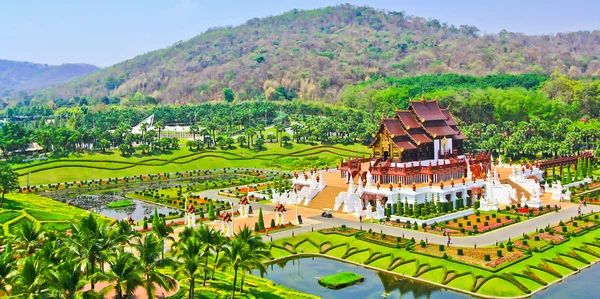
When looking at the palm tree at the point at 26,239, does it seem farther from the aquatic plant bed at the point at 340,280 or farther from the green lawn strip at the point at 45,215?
the green lawn strip at the point at 45,215

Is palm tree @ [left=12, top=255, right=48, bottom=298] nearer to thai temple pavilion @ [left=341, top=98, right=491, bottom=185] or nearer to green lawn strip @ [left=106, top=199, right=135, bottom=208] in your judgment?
thai temple pavilion @ [left=341, top=98, right=491, bottom=185]

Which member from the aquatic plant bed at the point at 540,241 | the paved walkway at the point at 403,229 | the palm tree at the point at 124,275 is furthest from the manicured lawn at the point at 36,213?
the aquatic plant bed at the point at 540,241

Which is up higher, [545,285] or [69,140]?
[69,140]

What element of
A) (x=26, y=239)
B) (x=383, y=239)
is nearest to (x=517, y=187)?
(x=383, y=239)

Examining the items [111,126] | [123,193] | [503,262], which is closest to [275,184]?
[123,193]

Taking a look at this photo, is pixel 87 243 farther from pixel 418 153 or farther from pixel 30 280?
pixel 418 153

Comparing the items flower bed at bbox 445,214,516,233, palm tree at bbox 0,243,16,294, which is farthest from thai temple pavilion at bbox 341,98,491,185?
palm tree at bbox 0,243,16,294

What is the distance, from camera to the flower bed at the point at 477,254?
44.8 m

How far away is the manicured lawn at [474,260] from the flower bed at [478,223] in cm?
448

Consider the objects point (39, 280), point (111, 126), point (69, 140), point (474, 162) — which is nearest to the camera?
point (39, 280)

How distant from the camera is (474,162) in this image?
7638cm

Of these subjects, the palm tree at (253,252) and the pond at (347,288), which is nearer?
the palm tree at (253,252)

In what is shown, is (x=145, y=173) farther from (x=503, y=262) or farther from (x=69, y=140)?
(x=503, y=262)

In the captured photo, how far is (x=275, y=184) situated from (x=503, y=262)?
4157 cm
